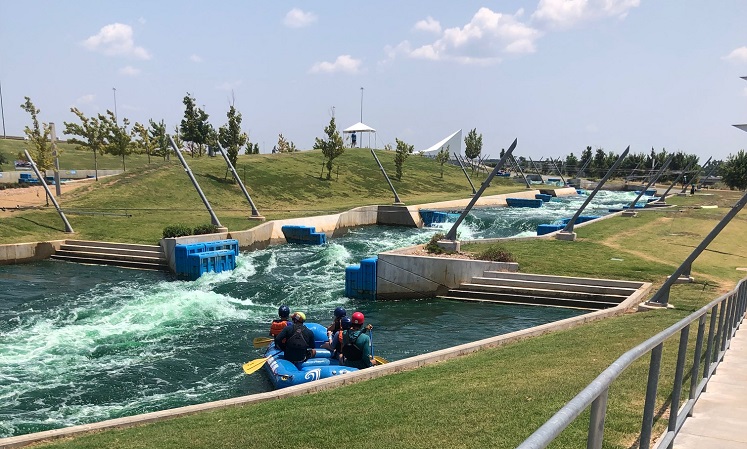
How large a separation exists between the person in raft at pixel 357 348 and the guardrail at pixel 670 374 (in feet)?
21.9

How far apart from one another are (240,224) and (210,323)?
17457 millimetres

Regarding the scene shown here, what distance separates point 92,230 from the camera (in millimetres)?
30609

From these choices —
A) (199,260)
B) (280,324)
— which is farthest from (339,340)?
(199,260)

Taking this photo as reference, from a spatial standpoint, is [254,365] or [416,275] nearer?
[254,365]

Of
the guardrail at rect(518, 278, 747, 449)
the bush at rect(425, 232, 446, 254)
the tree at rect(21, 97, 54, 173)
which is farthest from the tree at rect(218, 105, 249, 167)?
the guardrail at rect(518, 278, 747, 449)

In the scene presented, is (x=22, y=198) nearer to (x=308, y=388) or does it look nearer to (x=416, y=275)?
(x=416, y=275)

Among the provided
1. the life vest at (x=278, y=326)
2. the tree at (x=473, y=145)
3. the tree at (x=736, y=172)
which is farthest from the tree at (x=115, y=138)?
the tree at (x=736, y=172)

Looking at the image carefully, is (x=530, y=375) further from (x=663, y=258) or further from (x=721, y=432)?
(x=663, y=258)

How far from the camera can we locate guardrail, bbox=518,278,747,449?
2.28 m

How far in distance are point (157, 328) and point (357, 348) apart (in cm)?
796

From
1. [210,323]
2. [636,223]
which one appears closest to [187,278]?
[210,323]

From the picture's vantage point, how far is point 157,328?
55.5ft

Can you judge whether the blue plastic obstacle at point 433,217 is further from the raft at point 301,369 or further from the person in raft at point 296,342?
the person in raft at point 296,342

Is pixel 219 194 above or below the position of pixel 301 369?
above
